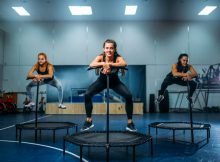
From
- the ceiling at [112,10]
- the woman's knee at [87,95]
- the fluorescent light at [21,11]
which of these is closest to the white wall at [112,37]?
the ceiling at [112,10]

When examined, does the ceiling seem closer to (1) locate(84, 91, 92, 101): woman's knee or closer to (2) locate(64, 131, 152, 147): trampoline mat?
(1) locate(84, 91, 92, 101): woman's knee

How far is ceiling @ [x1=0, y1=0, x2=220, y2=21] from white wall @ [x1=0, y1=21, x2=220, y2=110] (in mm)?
333

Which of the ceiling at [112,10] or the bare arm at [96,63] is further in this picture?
the ceiling at [112,10]

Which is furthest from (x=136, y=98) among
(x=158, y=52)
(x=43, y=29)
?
(x=43, y=29)

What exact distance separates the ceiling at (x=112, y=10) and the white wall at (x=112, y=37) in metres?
0.33

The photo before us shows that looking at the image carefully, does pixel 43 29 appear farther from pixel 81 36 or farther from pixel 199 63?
pixel 199 63

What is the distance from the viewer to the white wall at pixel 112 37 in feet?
33.5

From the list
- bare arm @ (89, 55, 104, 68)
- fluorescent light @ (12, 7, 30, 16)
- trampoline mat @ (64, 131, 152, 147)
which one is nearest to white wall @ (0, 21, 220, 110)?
fluorescent light @ (12, 7, 30, 16)

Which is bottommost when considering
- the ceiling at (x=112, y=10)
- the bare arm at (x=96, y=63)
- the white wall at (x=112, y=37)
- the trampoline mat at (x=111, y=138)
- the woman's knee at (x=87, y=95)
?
the trampoline mat at (x=111, y=138)

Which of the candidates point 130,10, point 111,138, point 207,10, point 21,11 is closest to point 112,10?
point 130,10

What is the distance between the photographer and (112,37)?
33.8 ft

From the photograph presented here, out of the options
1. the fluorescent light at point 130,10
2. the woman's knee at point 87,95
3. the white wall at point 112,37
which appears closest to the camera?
the woman's knee at point 87,95

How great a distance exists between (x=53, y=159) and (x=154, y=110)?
7.88m

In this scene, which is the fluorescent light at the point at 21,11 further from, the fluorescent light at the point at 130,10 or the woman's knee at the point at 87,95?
the woman's knee at the point at 87,95
